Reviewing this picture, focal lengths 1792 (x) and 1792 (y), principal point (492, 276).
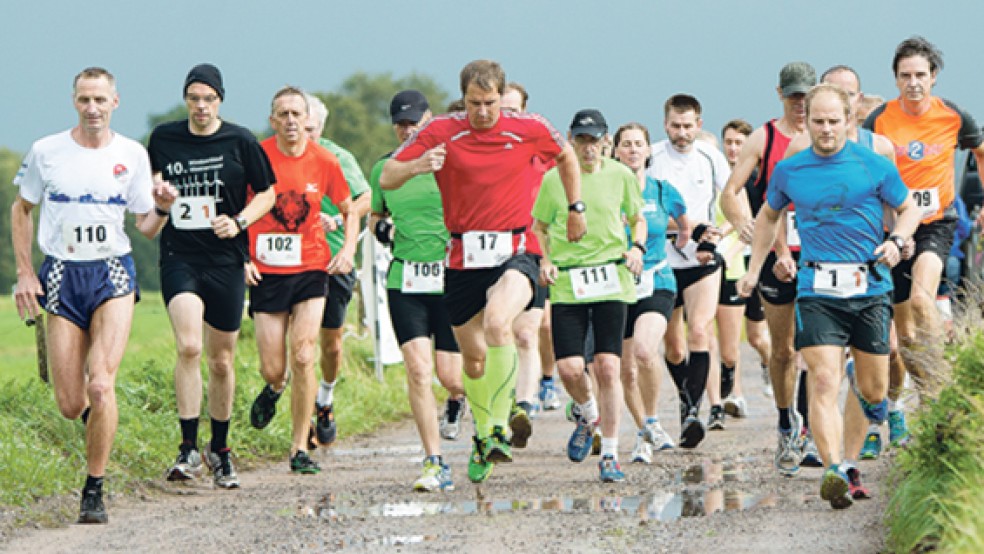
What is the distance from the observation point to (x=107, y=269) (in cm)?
896

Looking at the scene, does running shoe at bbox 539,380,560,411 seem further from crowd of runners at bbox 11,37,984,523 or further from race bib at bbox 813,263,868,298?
race bib at bbox 813,263,868,298

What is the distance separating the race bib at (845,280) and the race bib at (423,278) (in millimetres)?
2809

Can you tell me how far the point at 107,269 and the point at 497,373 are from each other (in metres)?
2.14

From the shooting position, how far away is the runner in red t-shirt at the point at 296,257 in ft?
36.2

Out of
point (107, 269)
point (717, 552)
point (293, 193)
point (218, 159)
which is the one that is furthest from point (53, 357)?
point (717, 552)

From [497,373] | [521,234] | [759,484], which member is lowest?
[759,484]

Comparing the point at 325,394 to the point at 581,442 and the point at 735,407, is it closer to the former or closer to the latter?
the point at 581,442

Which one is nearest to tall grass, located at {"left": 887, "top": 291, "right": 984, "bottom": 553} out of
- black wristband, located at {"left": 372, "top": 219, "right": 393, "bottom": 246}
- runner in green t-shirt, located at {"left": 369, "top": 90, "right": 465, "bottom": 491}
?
runner in green t-shirt, located at {"left": 369, "top": 90, "right": 465, "bottom": 491}

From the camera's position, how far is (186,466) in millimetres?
10359

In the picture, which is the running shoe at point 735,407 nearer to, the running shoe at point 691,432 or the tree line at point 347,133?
the running shoe at point 691,432

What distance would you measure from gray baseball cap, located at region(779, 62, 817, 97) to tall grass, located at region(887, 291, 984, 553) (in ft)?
7.89

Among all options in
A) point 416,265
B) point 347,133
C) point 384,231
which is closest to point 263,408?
point 384,231

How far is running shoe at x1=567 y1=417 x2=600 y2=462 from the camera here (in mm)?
10945

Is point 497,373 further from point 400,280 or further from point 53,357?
point 53,357
